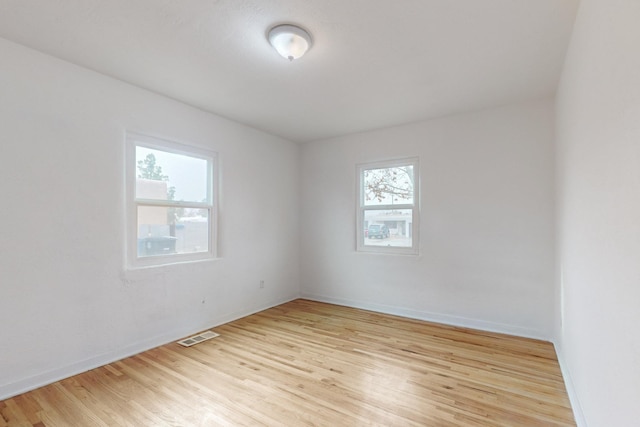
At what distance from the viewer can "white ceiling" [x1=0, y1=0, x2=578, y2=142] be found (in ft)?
6.12

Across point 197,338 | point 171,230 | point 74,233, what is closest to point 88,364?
point 197,338

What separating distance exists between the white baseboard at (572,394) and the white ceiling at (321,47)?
2.45 meters

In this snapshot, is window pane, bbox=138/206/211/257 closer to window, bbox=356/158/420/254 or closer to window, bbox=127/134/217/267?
window, bbox=127/134/217/267

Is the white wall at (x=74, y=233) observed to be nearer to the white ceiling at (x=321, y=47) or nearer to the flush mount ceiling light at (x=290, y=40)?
the white ceiling at (x=321, y=47)

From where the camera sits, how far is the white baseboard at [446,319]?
3238mm

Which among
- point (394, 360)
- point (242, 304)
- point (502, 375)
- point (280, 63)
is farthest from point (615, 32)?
point (242, 304)

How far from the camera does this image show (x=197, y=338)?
3.23 m

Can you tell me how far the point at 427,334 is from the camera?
3336mm

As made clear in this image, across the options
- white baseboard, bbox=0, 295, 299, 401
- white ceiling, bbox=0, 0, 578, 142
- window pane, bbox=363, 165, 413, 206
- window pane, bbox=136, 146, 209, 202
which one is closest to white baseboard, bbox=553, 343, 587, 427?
window pane, bbox=363, 165, 413, 206

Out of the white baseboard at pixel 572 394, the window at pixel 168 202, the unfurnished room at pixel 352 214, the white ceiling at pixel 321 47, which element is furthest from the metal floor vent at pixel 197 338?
the white baseboard at pixel 572 394

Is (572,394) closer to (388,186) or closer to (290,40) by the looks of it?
(388,186)

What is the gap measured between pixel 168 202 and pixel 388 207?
9.01ft

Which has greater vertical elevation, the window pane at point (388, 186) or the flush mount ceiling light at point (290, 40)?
the flush mount ceiling light at point (290, 40)

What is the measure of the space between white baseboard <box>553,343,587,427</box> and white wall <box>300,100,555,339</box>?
2.27 ft
